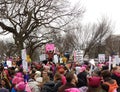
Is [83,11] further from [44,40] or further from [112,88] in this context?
[112,88]

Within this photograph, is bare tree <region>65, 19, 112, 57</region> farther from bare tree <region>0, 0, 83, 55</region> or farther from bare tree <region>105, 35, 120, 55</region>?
bare tree <region>0, 0, 83, 55</region>

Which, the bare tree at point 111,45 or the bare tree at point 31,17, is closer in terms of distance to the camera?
the bare tree at point 31,17

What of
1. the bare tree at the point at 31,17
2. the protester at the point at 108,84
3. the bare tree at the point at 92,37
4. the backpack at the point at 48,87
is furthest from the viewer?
the bare tree at the point at 92,37

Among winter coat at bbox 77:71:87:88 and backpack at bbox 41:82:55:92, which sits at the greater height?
winter coat at bbox 77:71:87:88

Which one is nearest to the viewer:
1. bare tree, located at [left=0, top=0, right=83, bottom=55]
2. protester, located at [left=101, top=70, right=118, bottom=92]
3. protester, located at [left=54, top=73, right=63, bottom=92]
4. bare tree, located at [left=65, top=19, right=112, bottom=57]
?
protester, located at [left=101, top=70, right=118, bottom=92]

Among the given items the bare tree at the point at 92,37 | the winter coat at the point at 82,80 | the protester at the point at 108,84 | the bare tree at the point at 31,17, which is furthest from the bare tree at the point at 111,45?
the protester at the point at 108,84

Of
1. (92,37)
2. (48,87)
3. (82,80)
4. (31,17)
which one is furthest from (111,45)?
(48,87)

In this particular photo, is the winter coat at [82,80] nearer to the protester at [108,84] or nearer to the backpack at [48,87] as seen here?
the backpack at [48,87]

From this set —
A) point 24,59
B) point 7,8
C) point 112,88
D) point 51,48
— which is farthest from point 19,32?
point 112,88

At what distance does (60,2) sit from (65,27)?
119 inches

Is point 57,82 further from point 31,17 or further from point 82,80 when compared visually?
point 31,17

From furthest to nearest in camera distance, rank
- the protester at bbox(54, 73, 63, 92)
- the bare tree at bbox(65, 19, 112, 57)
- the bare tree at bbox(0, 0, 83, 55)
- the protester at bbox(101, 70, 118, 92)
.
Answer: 1. the bare tree at bbox(65, 19, 112, 57)
2. the bare tree at bbox(0, 0, 83, 55)
3. the protester at bbox(54, 73, 63, 92)
4. the protester at bbox(101, 70, 118, 92)

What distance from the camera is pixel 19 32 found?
3562 cm

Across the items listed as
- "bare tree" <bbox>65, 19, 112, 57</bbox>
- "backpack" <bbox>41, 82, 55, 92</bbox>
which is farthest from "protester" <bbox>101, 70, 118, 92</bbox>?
"bare tree" <bbox>65, 19, 112, 57</bbox>
